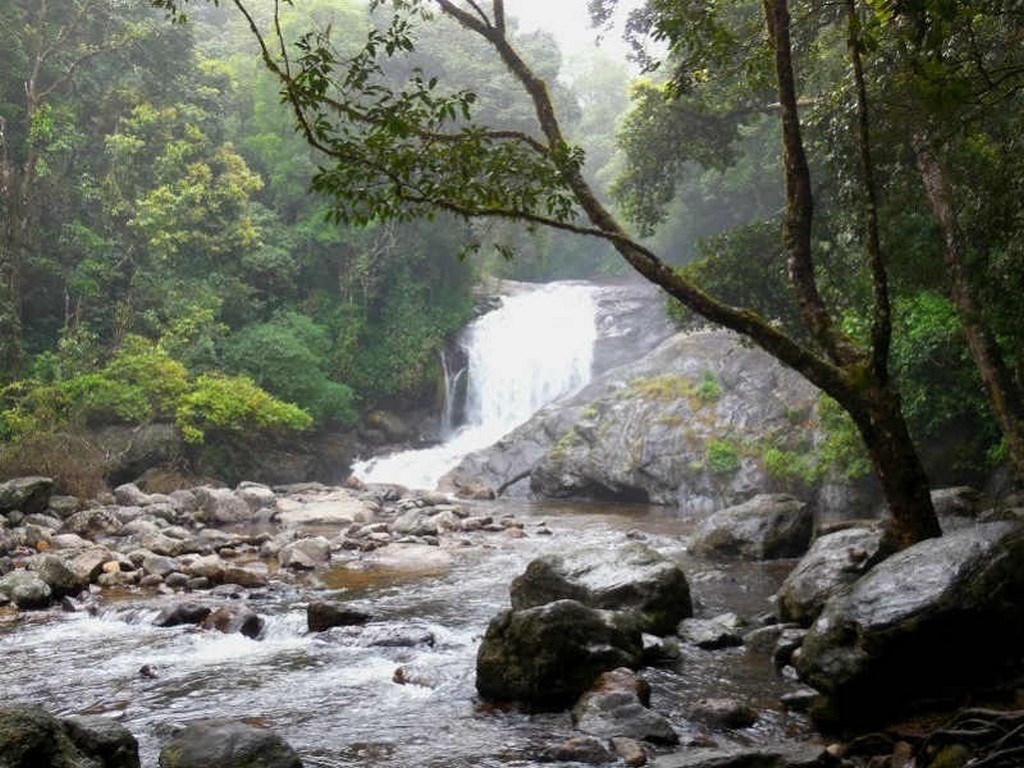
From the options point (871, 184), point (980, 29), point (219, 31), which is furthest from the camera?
point (219, 31)

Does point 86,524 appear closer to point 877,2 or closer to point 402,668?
point 402,668

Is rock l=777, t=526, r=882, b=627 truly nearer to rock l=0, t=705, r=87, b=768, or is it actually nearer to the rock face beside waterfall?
rock l=0, t=705, r=87, b=768

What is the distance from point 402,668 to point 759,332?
14.3 ft

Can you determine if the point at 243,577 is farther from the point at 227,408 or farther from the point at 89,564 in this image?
the point at 227,408

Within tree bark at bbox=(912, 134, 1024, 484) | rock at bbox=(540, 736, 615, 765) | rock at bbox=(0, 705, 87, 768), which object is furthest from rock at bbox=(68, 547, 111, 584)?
tree bark at bbox=(912, 134, 1024, 484)

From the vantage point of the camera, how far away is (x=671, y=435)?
21.3m

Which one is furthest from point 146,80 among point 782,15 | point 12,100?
point 782,15

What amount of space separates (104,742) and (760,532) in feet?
32.4

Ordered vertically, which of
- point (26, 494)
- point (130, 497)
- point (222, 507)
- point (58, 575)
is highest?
point (26, 494)

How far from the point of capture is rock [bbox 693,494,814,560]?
12.7 metres

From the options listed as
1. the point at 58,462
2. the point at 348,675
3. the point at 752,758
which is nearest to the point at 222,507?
the point at 58,462

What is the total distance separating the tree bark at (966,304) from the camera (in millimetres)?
9148

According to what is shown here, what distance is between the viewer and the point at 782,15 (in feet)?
25.0

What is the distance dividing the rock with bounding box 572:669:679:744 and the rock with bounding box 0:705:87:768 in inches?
128
